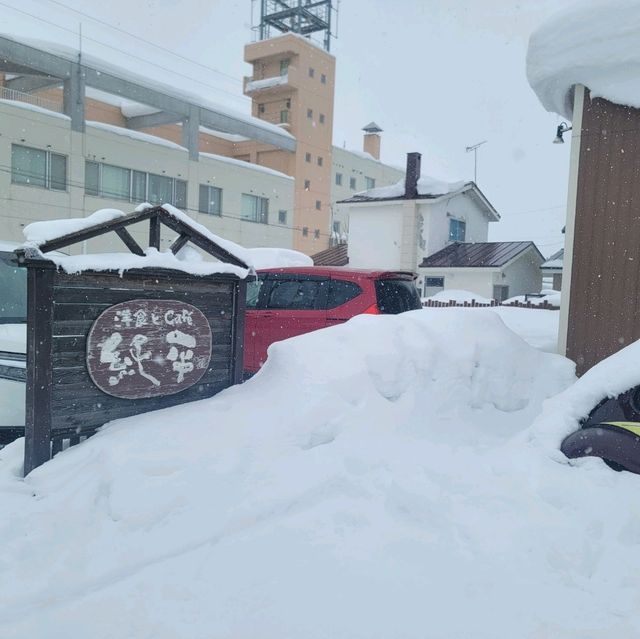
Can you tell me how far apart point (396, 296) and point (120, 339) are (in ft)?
14.7

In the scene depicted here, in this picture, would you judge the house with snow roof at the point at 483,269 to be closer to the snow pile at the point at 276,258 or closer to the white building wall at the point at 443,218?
the white building wall at the point at 443,218

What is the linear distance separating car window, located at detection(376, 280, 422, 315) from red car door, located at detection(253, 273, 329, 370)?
798 mm

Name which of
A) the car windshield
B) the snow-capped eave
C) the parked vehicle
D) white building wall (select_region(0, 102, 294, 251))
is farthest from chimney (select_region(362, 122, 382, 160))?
the parked vehicle

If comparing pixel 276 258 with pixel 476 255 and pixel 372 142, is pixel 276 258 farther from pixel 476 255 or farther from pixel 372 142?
pixel 372 142

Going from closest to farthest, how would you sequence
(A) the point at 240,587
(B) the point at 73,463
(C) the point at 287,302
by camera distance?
(A) the point at 240,587
(B) the point at 73,463
(C) the point at 287,302

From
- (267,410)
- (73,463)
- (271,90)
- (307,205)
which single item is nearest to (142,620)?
(73,463)

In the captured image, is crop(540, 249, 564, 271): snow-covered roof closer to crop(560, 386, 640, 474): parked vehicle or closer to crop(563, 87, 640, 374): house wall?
crop(563, 87, 640, 374): house wall

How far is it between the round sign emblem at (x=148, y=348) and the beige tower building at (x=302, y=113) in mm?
30984

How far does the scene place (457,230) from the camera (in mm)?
26312

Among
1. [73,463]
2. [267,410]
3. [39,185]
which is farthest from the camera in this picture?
[39,185]

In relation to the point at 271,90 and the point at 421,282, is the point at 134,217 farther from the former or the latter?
the point at 271,90

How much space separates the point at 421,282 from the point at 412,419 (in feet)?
67.7

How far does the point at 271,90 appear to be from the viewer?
38375 mm

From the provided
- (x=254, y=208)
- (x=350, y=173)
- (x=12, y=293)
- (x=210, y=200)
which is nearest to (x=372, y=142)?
(x=350, y=173)
